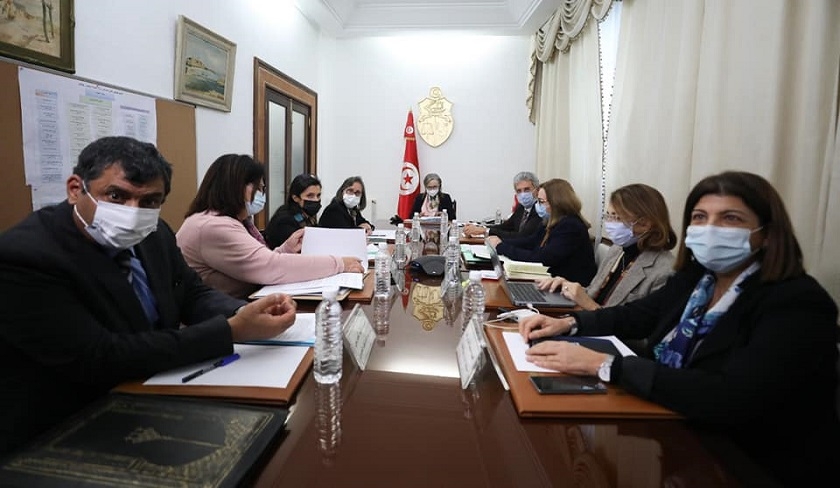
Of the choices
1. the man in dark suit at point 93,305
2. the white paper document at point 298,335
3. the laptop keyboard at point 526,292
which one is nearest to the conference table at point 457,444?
the white paper document at point 298,335

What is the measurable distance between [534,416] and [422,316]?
0.62 meters

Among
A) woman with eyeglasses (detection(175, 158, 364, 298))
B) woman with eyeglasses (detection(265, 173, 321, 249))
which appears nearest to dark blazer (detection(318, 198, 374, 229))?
woman with eyeglasses (detection(265, 173, 321, 249))

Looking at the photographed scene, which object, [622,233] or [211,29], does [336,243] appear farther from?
[211,29]

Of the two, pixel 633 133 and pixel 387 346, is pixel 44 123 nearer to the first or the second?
pixel 387 346

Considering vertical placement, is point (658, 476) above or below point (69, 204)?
below

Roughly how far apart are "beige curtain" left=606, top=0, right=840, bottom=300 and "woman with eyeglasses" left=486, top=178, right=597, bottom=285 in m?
0.46

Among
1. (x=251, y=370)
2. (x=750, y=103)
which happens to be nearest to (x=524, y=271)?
(x=750, y=103)

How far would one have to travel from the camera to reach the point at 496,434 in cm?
76

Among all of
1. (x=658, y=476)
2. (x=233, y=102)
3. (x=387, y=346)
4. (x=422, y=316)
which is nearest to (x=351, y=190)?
(x=233, y=102)

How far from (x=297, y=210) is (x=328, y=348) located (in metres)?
1.97

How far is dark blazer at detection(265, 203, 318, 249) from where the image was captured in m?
2.65

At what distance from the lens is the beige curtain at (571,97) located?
152 inches

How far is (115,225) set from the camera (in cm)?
98

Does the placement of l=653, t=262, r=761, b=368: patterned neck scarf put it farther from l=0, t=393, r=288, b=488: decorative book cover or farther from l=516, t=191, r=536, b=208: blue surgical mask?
l=516, t=191, r=536, b=208: blue surgical mask
